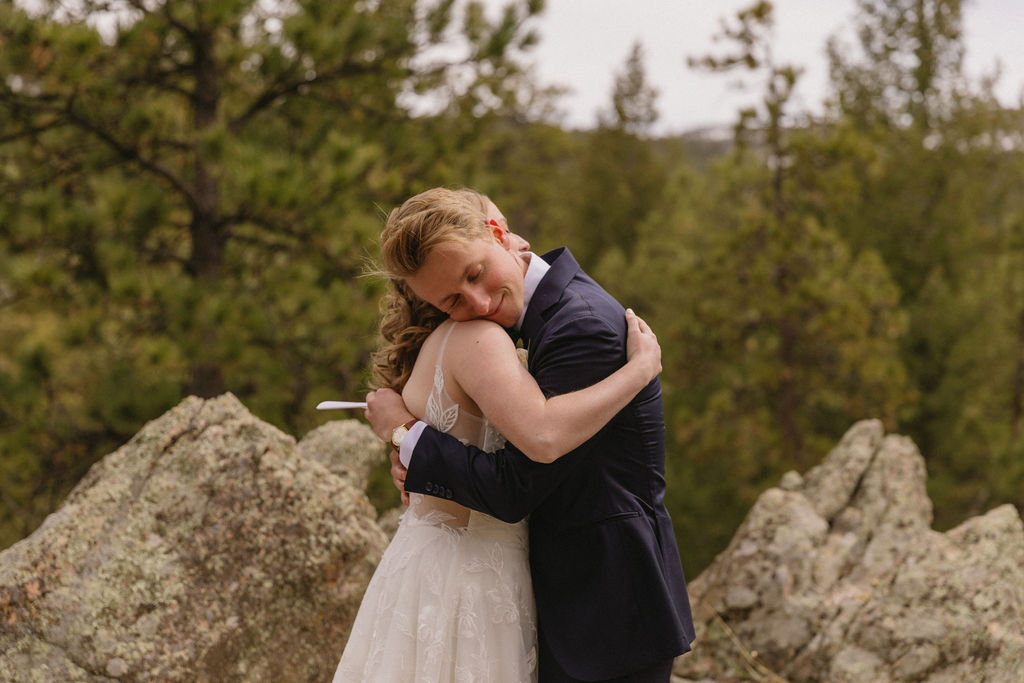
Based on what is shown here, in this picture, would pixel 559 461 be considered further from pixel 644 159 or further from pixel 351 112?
pixel 644 159

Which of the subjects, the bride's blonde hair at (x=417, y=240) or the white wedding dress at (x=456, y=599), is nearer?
the bride's blonde hair at (x=417, y=240)

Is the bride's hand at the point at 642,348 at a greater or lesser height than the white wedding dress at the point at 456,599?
greater

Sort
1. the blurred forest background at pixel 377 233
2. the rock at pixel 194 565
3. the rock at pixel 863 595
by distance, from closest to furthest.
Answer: the rock at pixel 194 565
the rock at pixel 863 595
the blurred forest background at pixel 377 233

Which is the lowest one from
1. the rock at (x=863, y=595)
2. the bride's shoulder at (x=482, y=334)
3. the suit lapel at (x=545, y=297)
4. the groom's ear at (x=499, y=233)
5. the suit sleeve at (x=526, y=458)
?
the rock at (x=863, y=595)

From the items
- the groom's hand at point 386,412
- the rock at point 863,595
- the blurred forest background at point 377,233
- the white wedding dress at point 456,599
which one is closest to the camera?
the white wedding dress at point 456,599

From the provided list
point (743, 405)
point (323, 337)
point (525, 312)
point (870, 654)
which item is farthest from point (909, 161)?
point (525, 312)

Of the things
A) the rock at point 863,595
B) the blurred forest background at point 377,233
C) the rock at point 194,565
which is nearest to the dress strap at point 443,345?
the rock at point 194,565

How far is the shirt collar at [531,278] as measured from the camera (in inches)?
92.4

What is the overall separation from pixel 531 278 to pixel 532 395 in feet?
1.30

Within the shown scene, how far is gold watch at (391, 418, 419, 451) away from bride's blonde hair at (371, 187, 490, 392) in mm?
211

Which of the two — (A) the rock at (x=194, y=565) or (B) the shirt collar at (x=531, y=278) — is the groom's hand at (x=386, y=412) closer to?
(B) the shirt collar at (x=531, y=278)

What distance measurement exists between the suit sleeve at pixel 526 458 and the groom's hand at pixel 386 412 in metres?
0.20

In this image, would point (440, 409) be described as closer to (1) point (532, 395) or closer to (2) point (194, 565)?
(1) point (532, 395)

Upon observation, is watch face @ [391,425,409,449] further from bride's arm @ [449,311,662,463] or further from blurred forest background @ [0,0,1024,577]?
blurred forest background @ [0,0,1024,577]
